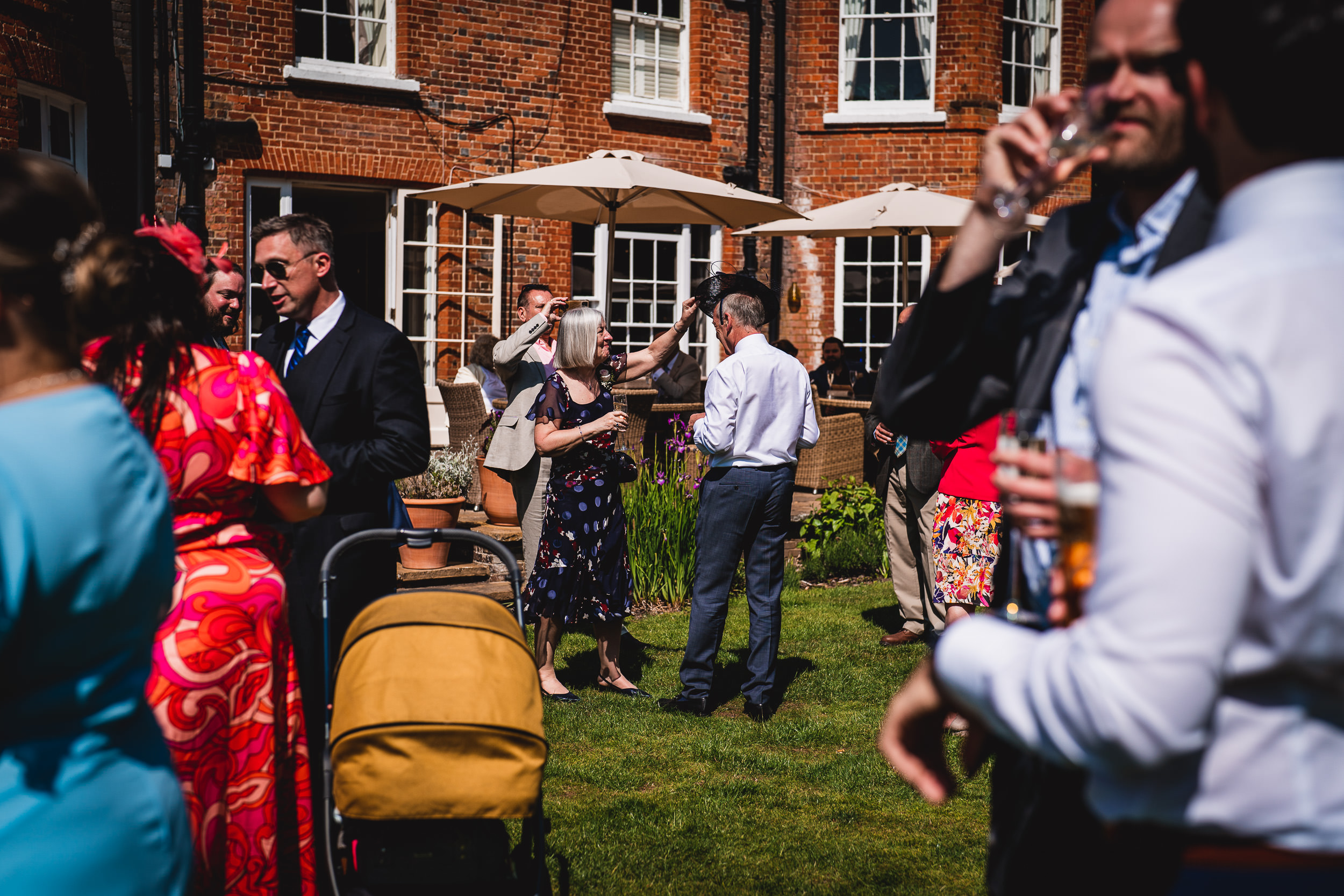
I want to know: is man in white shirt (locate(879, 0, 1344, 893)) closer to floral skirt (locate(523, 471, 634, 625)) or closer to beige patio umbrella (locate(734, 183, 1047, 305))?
floral skirt (locate(523, 471, 634, 625))

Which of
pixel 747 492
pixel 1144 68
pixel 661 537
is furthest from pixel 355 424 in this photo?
pixel 661 537

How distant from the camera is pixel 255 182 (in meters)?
12.4

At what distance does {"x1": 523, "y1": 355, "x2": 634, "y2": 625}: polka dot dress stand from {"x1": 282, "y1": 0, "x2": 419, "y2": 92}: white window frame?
A: 7.46m

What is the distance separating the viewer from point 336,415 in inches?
168

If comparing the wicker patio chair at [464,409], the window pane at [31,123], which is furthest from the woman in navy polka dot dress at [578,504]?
the window pane at [31,123]

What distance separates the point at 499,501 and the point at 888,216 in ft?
14.5

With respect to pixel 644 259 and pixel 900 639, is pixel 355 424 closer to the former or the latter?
pixel 900 639

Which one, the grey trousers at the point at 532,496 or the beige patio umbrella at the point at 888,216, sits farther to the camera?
the beige patio umbrella at the point at 888,216

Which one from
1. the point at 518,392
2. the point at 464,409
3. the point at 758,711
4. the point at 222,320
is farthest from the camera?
the point at 464,409

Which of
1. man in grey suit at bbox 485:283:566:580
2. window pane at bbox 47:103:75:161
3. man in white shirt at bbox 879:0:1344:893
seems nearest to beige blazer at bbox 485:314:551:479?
man in grey suit at bbox 485:283:566:580

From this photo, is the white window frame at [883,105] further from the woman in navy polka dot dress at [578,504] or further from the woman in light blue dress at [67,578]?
the woman in light blue dress at [67,578]

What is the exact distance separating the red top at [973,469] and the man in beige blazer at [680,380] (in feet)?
20.8

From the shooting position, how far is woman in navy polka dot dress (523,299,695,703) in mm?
6559

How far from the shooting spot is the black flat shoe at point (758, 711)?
6426 mm
